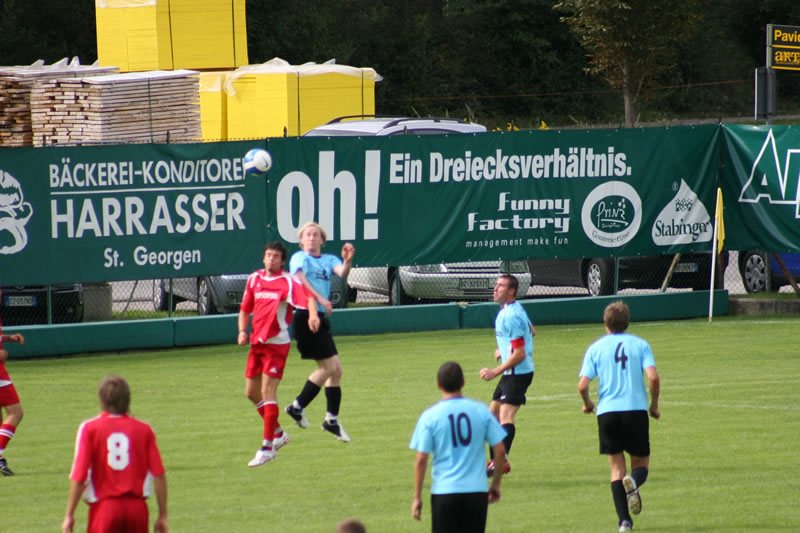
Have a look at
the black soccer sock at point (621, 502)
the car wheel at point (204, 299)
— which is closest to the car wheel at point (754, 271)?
the car wheel at point (204, 299)

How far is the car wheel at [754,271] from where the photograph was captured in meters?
21.9

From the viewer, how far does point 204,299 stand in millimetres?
19234

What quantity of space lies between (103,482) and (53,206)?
11974 mm

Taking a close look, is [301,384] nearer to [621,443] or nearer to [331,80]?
[621,443]

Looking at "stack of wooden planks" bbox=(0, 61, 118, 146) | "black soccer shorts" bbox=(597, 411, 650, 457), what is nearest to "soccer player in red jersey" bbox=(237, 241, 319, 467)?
"black soccer shorts" bbox=(597, 411, 650, 457)

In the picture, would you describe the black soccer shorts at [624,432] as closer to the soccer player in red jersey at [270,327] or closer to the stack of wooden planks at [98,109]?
the soccer player in red jersey at [270,327]

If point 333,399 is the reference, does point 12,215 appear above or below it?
above

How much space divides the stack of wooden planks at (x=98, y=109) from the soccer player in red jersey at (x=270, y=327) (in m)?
13.3

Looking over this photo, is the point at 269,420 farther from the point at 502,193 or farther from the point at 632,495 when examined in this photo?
the point at 502,193

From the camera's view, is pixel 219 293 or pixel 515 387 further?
pixel 219 293

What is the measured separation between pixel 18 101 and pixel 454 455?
19.8 metres

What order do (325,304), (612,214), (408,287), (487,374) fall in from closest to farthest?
(487,374)
(325,304)
(408,287)
(612,214)

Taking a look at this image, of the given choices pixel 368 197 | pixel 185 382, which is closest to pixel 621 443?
pixel 185 382

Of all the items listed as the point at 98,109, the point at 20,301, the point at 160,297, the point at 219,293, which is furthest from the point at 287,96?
the point at 20,301
